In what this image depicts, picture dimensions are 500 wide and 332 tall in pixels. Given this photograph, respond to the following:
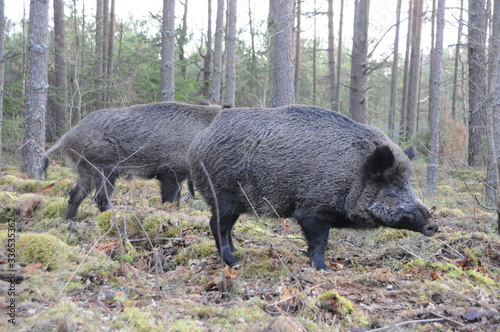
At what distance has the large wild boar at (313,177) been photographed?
15.3 ft

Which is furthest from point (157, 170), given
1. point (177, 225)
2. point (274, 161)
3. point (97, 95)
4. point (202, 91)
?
point (202, 91)

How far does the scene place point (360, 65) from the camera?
11312 millimetres

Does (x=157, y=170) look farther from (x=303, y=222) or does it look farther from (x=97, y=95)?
(x=97, y=95)

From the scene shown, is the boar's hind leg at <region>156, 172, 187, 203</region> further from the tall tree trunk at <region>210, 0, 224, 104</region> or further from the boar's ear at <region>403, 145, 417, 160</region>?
the tall tree trunk at <region>210, 0, 224, 104</region>

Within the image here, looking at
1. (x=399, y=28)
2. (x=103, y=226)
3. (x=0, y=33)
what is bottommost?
(x=103, y=226)

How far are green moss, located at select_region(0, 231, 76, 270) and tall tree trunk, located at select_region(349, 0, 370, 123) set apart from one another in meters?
8.70

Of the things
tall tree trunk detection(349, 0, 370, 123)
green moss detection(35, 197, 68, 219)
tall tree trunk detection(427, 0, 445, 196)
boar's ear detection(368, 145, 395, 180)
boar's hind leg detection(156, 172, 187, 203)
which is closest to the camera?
boar's ear detection(368, 145, 395, 180)

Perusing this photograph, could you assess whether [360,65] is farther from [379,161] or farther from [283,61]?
[379,161]

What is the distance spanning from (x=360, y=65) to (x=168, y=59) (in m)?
5.06

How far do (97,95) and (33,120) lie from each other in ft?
29.4

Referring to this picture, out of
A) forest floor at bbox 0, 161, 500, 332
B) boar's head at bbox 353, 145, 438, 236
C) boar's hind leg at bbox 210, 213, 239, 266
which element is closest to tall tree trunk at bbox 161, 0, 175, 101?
forest floor at bbox 0, 161, 500, 332

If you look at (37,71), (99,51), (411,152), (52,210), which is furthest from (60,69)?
(411,152)

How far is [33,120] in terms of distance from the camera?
388 inches

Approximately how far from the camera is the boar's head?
15.3 feet
